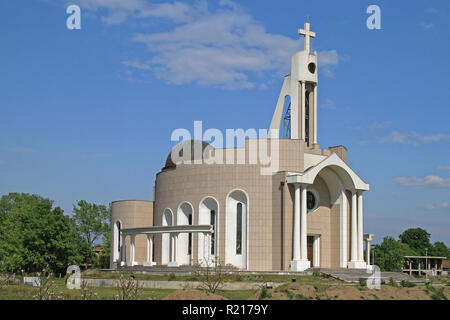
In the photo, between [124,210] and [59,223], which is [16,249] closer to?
[59,223]

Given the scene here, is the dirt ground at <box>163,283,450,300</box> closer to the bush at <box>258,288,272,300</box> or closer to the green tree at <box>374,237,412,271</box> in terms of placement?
the bush at <box>258,288,272,300</box>

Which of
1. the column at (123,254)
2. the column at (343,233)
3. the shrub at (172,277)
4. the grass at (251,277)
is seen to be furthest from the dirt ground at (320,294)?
the column at (123,254)

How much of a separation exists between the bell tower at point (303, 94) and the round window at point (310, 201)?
383 cm

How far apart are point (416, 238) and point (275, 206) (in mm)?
75125

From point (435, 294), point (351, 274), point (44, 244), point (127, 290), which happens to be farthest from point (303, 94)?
point (127, 290)

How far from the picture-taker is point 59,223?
52.1 meters

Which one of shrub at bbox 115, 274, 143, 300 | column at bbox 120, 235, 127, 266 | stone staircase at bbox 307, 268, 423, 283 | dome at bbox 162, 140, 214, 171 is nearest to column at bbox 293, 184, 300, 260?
stone staircase at bbox 307, 268, 423, 283

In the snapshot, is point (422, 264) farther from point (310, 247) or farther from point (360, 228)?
point (310, 247)

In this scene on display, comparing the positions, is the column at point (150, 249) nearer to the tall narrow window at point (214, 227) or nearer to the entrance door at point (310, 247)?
the tall narrow window at point (214, 227)

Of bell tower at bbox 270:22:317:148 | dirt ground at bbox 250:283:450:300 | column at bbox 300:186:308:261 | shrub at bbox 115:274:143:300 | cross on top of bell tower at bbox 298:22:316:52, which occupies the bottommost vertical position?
dirt ground at bbox 250:283:450:300

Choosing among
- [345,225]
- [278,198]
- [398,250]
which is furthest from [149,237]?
[398,250]

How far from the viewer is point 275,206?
132 feet

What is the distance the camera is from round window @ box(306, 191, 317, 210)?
141ft

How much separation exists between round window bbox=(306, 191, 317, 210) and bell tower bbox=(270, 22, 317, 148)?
3.83m
